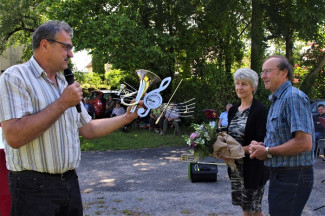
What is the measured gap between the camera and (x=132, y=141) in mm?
11586

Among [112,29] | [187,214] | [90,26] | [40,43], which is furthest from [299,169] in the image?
[90,26]

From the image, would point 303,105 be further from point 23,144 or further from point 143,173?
point 143,173

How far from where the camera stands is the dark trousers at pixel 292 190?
2.57 meters

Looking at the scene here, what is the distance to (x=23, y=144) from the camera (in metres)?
1.94

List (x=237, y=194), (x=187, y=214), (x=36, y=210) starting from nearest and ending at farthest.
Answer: (x=36, y=210), (x=237, y=194), (x=187, y=214)

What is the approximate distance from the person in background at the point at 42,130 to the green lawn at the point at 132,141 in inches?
330

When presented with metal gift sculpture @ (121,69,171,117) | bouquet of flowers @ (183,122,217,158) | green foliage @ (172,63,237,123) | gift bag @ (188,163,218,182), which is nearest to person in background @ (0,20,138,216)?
metal gift sculpture @ (121,69,171,117)

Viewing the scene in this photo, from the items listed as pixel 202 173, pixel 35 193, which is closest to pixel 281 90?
pixel 35 193

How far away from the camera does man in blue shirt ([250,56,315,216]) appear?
2543 mm

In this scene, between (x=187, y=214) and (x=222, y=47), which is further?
(x=222, y=47)

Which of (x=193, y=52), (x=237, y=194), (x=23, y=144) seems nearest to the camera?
(x=23, y=144)

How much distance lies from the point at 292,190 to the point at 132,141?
9299 mm

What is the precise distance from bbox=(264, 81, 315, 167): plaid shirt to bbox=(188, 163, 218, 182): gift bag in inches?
148

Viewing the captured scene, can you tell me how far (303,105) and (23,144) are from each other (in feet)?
7.18
